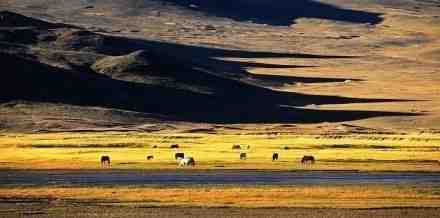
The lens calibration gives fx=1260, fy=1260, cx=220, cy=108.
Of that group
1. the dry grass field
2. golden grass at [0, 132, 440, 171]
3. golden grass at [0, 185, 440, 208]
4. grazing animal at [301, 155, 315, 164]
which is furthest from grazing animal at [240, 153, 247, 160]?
golden grass at [0, 185, 440, 208]

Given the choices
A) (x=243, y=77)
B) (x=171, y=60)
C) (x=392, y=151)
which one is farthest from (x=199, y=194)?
(x=243, y=77)

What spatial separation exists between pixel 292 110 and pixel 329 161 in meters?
69.8

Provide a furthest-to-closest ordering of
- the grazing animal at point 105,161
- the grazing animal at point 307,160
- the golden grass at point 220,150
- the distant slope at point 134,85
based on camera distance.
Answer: the distant slope at point 134,85 → the grazing animal at point 307,160 → the golden grass at point 220,150 → the grazing animal at point 105,161

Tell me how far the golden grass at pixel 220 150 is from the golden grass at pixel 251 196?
15.0 meters

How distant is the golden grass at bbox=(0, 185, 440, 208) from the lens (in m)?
42.7

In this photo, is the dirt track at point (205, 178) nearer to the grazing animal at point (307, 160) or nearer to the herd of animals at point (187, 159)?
the herd of animals at point (187, 159)

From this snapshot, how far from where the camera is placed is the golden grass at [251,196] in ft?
140

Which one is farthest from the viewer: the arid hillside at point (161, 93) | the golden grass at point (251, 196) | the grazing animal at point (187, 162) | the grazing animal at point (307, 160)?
the arid hillside at point (161, 93)

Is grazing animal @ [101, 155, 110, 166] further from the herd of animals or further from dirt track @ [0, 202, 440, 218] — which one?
dirt track @ [0, 202, 440, 218]

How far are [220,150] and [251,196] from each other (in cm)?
3546

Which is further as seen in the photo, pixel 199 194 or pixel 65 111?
pixel 65 111

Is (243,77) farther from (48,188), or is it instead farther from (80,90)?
(48,188)

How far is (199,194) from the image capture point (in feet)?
150

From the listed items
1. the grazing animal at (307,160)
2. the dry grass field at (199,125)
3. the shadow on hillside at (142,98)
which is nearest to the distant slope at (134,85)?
the shadow on hillside at (142,98)
